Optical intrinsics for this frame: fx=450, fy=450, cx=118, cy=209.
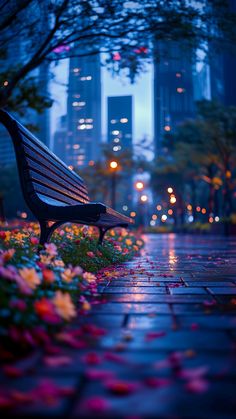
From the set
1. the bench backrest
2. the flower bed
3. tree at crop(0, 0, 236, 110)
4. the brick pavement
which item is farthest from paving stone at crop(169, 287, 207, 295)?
tree at crop(0, 0, 236, 110)

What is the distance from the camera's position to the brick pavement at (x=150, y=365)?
151 cm

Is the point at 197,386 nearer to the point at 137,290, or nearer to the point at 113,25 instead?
the point at 137,290

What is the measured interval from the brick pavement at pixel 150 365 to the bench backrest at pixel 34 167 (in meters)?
1.52

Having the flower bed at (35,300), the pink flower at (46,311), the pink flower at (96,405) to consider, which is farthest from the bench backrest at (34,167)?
the pink flower at (96,405)

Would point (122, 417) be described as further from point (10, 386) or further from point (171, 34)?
point (171, 34)

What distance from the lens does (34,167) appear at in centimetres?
446

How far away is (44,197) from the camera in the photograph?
465 cm

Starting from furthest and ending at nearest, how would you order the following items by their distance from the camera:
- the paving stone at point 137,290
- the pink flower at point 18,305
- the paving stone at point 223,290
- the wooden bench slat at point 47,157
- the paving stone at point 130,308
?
1. the wooden bench slat at point 47,157
2. the paving stone at point 137,290
3. the paving stone at point 223,290
4. the paving stone at point 130,308
5. the pink flower at point 18,305

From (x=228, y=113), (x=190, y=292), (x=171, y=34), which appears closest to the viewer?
(x=190, y=292)

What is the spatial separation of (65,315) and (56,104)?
9.96 m

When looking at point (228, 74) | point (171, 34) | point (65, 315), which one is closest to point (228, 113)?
point (171, 34)

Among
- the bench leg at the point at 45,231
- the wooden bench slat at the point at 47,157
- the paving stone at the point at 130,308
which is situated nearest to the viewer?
the paving stone at the point at 130,308

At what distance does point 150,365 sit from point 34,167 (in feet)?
9.54

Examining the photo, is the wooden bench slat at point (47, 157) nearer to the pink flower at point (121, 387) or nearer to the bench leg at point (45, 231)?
the bench leg at point (45, 231)
